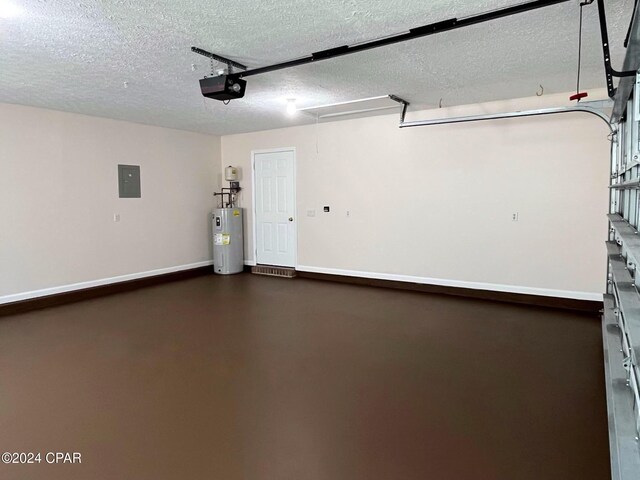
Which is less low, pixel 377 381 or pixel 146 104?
pixel 146 104

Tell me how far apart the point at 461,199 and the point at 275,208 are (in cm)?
328

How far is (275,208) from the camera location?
293 inches

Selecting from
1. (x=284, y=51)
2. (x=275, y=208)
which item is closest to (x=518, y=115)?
(x=284, y=51)

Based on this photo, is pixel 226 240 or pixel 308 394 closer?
pixel 308 394

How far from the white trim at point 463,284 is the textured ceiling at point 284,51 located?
235 centimetres

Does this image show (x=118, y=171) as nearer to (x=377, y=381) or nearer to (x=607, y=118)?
(x=377, y=381)

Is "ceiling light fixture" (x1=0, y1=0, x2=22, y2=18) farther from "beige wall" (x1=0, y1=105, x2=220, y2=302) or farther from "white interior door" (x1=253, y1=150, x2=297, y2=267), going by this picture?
"white interior door" (x1=253, y1=150, x2=297, y2=267)

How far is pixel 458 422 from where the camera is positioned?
2.58 meters

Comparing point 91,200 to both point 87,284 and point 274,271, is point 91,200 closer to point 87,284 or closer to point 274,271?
point 87,284

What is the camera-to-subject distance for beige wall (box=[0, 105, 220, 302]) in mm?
5125

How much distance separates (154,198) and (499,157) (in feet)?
17.1

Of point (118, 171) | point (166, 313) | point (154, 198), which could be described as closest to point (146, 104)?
point (118, 171)

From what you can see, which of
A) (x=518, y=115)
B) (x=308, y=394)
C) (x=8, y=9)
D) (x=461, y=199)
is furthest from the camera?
(x=461, y=199)

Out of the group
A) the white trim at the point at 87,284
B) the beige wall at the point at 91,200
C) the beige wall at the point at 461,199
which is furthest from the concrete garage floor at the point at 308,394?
the beige wall at the point at 91,200
